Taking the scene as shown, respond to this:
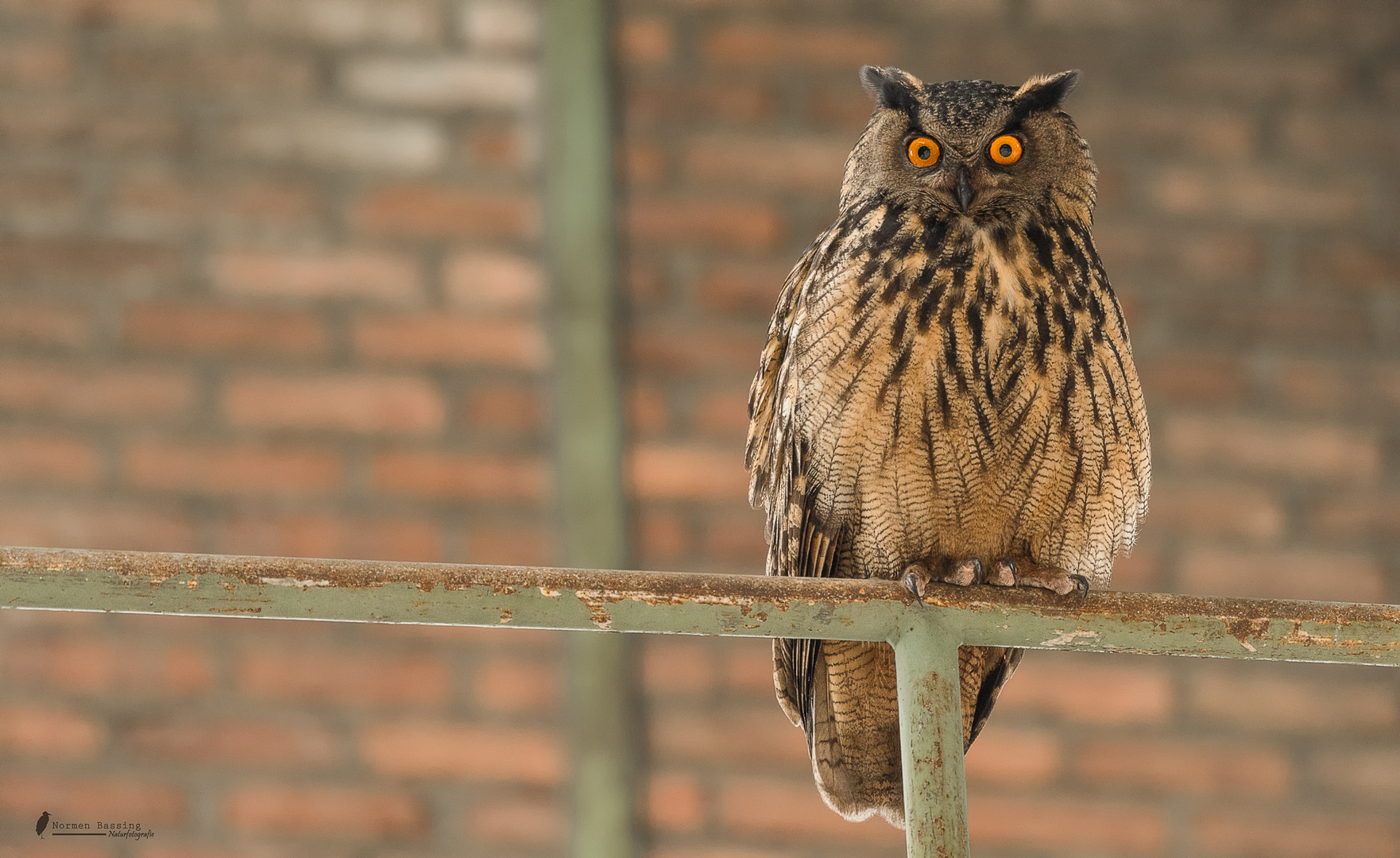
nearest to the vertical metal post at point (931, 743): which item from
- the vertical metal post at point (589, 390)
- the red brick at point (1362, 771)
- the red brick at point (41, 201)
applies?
the vertical metal post at point (589, 390)

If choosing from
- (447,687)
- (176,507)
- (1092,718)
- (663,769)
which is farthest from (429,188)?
(1092,718)

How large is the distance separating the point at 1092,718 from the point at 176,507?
1594mm

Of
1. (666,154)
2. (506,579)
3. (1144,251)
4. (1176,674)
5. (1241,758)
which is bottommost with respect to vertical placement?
(1241,758)

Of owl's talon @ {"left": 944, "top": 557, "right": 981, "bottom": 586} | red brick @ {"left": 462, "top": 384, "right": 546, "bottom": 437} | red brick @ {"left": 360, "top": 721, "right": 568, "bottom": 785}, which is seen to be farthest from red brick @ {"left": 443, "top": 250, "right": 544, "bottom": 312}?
owl's talon @ {"left": 944, "top": 557, "right": 981, "bottom": 586}

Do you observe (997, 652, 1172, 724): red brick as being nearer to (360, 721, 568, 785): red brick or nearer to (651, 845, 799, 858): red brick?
(651, 845, 799, 858): red brick

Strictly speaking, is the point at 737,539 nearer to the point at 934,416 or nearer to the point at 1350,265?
the point at 934,416

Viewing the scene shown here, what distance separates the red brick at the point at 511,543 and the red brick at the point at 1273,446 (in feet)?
3.64

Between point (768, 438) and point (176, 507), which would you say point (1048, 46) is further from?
point (176, 507)

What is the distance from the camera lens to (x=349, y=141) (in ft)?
8.02

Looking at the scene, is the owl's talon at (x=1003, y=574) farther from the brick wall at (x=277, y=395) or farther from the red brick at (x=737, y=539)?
the brick wall at (x=277, y=395)

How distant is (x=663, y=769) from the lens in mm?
2273

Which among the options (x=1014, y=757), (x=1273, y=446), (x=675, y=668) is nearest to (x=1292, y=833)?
(x=1014, y=757)

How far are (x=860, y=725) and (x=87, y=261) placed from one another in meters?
1.61

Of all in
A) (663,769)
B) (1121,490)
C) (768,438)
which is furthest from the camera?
(663,769)
